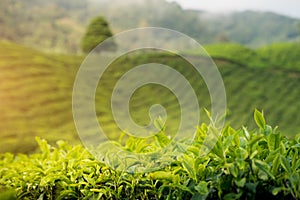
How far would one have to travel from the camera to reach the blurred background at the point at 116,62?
705 centimetres

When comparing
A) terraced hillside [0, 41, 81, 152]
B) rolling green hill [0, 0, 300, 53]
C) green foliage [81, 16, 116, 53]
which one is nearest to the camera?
terraced hillside [0, 41, 81, 152]

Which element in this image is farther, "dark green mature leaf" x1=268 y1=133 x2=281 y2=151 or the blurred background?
the blurred background

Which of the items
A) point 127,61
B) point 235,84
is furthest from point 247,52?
point 127,61

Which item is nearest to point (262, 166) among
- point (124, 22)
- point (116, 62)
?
point (116, 62)

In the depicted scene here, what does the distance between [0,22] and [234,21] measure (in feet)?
33.6

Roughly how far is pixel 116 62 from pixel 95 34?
7.52 feet

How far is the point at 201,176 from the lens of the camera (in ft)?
3.29

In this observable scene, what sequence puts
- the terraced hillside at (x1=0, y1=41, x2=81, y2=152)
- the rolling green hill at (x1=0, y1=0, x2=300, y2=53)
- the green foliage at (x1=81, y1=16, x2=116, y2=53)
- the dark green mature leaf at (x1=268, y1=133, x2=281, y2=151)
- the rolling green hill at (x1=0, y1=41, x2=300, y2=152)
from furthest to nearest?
Result: the rolling green hill at (x1=0, y1=0, x2=300, y2=53) < the green foliage at (x1=81, y1=16, x2=116, y2=53) < the rolling green hill at (x1=0, y1=41, x2=300, y2=152) < the terraced hillside at (x1=0, y1=41, x2=81, y2=152) < the dark green mature leaf at (x1=268, y1=133, x2=281, y2=151)

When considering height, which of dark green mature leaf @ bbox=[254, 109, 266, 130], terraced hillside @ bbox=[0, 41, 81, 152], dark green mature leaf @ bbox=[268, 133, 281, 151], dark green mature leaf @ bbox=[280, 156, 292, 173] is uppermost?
terraced hillside @ bbox=[0, 41, 81, 152]

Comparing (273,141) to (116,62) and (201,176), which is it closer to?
(201,176)

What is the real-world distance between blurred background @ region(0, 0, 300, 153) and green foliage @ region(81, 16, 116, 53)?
0.29m

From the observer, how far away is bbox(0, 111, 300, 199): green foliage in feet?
3.01

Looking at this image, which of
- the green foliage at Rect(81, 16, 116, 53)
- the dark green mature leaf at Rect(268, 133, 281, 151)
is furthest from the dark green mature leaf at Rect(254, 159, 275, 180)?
the green foliage at Rect(81, 16, 116, 53)

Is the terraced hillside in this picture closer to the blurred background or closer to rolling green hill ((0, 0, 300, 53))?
the blurred background
